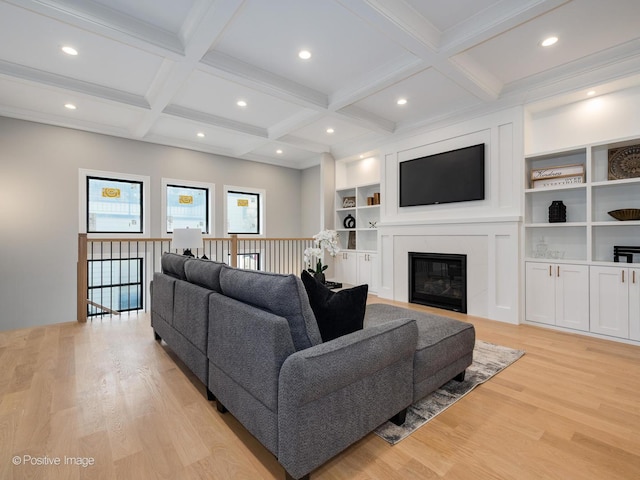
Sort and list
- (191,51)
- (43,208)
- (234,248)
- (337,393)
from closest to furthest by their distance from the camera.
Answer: (337,393) < (191,51) < (43,208) < (234,248)

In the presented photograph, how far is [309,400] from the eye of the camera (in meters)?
1.33

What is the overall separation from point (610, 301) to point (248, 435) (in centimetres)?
391

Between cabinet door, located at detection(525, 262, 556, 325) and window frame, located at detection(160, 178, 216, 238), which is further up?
window frame, located at detection(160, 178, 216, 238)

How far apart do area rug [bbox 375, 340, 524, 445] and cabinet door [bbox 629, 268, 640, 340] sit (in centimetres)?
133

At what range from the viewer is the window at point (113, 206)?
16.7ft

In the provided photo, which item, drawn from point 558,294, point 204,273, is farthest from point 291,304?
point 558,294

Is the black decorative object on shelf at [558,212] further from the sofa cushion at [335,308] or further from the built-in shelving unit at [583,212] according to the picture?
the sofa cushion at [335,308]

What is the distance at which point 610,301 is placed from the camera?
334cm

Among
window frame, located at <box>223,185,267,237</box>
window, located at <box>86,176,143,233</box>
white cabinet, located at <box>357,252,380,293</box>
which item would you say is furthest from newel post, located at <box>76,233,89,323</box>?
white cabinet, located at <box>357,252,380,293</box>

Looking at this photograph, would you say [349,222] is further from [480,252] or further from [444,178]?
[480,252]

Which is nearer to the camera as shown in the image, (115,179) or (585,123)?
(585,123)

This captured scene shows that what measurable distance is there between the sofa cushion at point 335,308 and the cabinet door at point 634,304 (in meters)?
3.25

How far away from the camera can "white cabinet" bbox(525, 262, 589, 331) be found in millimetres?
3521

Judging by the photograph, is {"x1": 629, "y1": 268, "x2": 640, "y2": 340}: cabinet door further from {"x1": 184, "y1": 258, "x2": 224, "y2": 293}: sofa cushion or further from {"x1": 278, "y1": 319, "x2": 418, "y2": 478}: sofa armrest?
{"x1": 184, "y1": 258, "x2": 224, "y2": 293}: sofa cushion
